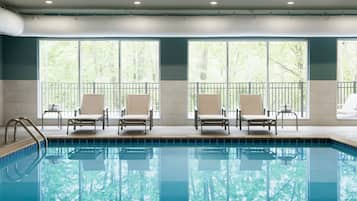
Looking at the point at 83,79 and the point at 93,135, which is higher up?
the point at 83,79

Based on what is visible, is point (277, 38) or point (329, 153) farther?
point (277, 38)

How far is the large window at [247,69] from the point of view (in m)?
A: 10.5

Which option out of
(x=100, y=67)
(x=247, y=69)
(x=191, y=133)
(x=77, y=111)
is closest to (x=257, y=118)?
(x=191, y=133)

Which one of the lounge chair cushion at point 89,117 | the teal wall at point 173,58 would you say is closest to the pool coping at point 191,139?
the lounge chair cushion at point 89,117

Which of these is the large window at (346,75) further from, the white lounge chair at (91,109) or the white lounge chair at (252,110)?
the white lounge chair at (91,109)

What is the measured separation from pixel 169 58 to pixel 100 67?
1748 mm

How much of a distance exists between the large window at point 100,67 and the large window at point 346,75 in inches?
172

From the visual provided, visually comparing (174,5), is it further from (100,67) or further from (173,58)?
(100,67)

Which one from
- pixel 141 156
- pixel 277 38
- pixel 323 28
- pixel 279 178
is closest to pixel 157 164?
pixel 141 156

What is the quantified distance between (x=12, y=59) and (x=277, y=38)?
6237mm

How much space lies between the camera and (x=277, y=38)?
1027 centimetres

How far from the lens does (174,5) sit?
834 cm

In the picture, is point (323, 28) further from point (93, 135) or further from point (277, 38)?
point (93, 135)

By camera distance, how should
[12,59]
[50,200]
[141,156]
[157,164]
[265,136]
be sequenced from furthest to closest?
[12,59], [265,136], [141,156], [157,164], [50,200]
